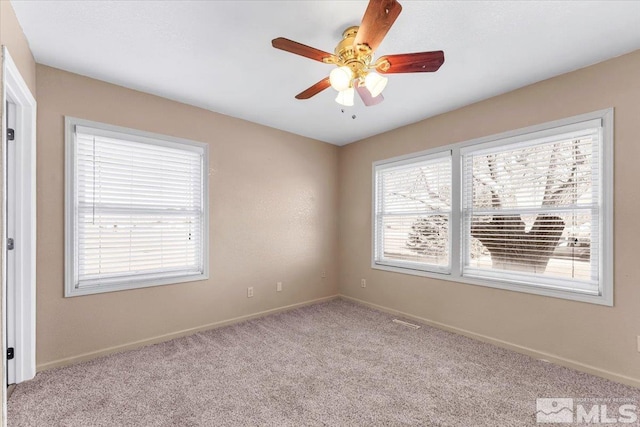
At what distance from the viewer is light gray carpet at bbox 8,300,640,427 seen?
1.87 metres

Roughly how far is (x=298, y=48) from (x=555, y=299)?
2912 mm

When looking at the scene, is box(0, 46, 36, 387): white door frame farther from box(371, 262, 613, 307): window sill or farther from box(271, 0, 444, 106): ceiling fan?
box(371, 262, 613, 307): window sill

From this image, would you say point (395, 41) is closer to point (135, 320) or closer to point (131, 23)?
point (131, 23)

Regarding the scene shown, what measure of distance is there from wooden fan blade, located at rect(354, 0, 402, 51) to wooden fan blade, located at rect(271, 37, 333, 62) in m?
0.22

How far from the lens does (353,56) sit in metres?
1.77

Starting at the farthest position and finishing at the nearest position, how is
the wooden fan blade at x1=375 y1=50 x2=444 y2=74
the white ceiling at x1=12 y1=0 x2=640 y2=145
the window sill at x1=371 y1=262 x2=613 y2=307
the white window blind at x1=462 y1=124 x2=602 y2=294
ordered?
the white window blind at x1=462 y1=124 x2=602 y2=294 → the window sill at x1=371 y1=262 x2=613 y2=307 → the white ceiling at x1=12 y1=0 x2=640 y2=145 → the wooden fan blade at x1=375 y1=50 x2=444 y2=74

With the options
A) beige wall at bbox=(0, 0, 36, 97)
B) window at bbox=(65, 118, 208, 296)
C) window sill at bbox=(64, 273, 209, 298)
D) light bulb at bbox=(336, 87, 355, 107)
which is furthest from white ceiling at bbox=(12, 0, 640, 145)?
window sill at bbox=(64, 273, 209, 298)

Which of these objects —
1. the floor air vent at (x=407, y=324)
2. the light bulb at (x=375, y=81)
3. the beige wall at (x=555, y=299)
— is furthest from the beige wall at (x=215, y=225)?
the light bulb at (x=375, y=81)

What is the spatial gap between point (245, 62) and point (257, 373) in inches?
99.2

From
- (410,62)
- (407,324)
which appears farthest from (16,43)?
(407,324)

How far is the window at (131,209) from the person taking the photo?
259 centimetres

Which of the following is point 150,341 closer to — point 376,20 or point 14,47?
point 14,47

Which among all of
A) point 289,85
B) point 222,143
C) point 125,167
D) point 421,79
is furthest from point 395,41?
point 125,167

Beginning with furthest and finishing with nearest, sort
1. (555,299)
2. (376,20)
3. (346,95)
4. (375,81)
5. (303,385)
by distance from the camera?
1. (555,299)
2. (303,385)
3. (346,95)
4. (375,81)
5. (376,20)
